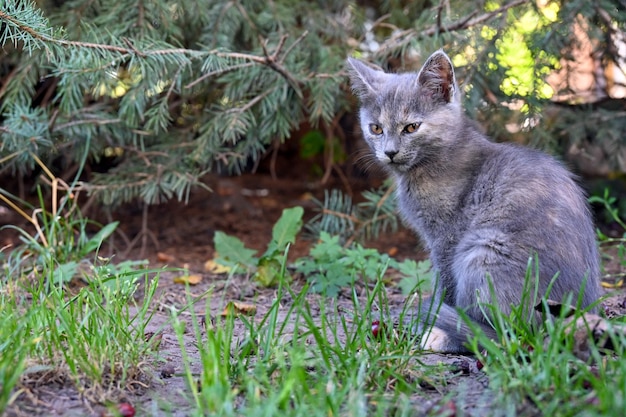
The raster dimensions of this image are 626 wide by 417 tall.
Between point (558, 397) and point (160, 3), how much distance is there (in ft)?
9.76

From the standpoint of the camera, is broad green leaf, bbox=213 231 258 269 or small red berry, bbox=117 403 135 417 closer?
small red berry, bbox=117 403 135 417

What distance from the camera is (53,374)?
2350 millimetres

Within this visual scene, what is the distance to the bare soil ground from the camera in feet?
7.39

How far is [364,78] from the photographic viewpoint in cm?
369

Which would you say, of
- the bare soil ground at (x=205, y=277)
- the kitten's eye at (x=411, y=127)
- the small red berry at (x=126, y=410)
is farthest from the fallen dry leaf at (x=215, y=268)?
the small red berry at (x=126, y=410)

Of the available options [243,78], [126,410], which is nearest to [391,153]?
[243,78]

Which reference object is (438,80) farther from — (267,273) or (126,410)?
(126,410)

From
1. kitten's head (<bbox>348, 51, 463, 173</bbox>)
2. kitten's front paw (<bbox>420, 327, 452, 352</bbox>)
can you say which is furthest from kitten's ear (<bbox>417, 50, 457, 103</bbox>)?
kitten's front paw (<bbox>420, 327, 452, 352</bbox>)

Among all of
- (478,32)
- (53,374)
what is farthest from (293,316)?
(478,32)

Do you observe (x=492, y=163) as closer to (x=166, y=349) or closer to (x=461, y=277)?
(x=461, y=277)

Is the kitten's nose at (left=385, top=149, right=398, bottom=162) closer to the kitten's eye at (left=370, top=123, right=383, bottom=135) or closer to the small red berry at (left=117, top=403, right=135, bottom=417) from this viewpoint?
the kitten's eye at (left=370, top=123, right=383, bottom=135)

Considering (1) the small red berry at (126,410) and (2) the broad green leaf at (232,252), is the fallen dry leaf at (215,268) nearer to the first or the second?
(2) the broad green leaf at (232,252)

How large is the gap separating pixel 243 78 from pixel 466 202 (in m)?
1.71

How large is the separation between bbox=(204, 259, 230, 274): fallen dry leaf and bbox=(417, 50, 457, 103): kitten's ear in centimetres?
168
